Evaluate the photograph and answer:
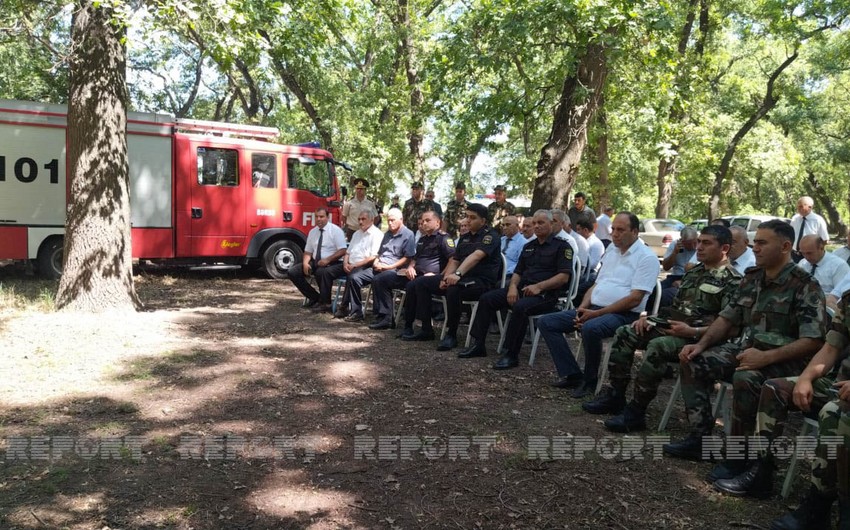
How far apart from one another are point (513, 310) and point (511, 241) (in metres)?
2.31

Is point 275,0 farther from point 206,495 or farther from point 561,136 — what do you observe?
point 206,495

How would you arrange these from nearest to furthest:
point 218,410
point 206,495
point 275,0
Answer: point 206,495, point 218,410, point 275,0

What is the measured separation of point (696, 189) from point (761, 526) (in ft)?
85.5

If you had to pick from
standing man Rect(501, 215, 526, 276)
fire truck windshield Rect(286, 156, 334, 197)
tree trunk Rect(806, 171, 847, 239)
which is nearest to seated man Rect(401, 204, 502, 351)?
standing man Rect(501, 215, 526, 276)

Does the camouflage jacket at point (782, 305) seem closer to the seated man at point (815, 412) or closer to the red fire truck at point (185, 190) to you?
the seated man at point (815, 412)

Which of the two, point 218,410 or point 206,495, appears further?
point 218,410

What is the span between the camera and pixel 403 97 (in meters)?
17.7

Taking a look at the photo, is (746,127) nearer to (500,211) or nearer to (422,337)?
(500,211)

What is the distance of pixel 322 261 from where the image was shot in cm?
879

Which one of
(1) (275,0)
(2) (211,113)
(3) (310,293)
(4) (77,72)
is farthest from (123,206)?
(2) (211,113)

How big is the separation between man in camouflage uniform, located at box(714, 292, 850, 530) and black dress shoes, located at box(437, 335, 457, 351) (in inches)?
135

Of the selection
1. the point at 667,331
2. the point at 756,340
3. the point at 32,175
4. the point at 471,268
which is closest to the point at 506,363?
the point at 471,268

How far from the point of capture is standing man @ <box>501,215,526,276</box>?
7.98m

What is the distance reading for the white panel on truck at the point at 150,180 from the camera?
36.1 feet
